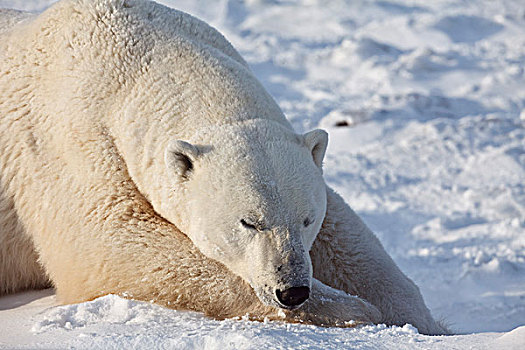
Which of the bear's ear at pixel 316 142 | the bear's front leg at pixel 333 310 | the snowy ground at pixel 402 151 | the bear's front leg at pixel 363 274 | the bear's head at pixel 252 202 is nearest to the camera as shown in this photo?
the snowy ground at pixel 402 151

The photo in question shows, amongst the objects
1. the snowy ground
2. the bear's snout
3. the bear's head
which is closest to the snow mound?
the snowy ground

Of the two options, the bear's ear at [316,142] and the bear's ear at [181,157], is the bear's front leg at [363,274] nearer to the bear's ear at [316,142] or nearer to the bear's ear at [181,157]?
the bear's ear at [316,142]

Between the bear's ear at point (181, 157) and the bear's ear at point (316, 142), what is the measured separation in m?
0.52

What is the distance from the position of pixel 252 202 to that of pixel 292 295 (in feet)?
1.26

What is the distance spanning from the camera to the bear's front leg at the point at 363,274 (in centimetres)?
332

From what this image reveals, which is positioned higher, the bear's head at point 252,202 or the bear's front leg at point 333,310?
the bear's head at point 252,202

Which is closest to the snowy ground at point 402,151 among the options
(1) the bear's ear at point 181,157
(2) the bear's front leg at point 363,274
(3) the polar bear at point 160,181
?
(3) the polar bear at point 160,181

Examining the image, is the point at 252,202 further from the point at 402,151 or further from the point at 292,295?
the point at 402,151

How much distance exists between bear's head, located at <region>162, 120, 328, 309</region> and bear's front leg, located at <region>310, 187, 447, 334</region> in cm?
59

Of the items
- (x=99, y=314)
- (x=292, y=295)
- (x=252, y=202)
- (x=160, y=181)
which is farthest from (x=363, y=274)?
(x=99, y=314)

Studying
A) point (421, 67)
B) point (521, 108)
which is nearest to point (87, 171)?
point (521, 108)

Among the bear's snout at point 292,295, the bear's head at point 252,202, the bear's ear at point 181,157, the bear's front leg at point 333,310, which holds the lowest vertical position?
the bear's front leg at point 333,310

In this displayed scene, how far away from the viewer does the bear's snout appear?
2.54m

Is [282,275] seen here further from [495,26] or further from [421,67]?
[495,26]
